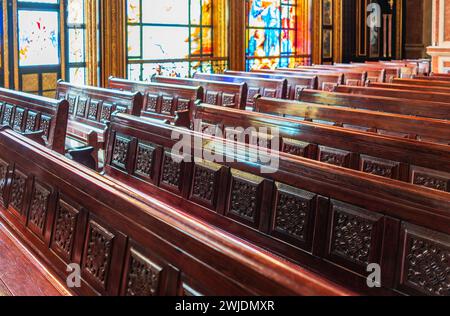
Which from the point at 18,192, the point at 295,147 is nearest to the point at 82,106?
the point at 295,147

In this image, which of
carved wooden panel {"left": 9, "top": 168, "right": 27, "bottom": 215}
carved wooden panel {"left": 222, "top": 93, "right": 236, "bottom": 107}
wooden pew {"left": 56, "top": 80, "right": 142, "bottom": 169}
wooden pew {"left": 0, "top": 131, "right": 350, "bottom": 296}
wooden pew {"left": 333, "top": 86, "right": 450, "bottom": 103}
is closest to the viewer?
wooden pew {"left": 0, "top": 131, "right": 350, "bottom": 296}

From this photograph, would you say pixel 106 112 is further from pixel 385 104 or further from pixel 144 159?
pixel 385 104

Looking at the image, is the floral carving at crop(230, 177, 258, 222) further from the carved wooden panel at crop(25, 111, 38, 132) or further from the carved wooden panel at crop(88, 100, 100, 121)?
the carved wooden panel at crop(88, 100, 100, 121)

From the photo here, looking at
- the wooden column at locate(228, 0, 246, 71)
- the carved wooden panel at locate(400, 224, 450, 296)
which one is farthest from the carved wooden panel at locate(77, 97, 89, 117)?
the wooden column at locate(228, 0, 246, 71)

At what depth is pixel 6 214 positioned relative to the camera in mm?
2475

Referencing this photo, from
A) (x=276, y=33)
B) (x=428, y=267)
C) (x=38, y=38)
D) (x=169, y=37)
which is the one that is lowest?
(x=428, y=267)

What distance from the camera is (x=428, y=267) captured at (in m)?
1.73

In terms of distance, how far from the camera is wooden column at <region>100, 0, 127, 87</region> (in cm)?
861

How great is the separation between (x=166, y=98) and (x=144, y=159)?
267 cm

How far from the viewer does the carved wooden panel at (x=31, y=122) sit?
448cm

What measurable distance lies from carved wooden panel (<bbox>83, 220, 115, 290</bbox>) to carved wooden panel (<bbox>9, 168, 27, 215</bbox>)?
0.73 m

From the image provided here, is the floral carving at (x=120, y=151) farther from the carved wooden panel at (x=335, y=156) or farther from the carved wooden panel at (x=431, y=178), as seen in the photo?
the carved wooden panel at (x=431, y=178)

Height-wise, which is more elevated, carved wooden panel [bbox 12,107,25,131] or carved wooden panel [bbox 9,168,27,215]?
carved wooden panel [bbox 12,107,25,131]

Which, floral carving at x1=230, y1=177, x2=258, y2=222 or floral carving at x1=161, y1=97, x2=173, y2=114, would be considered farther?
floral carving at x1=161, y1=97, x2=173, y2=114
